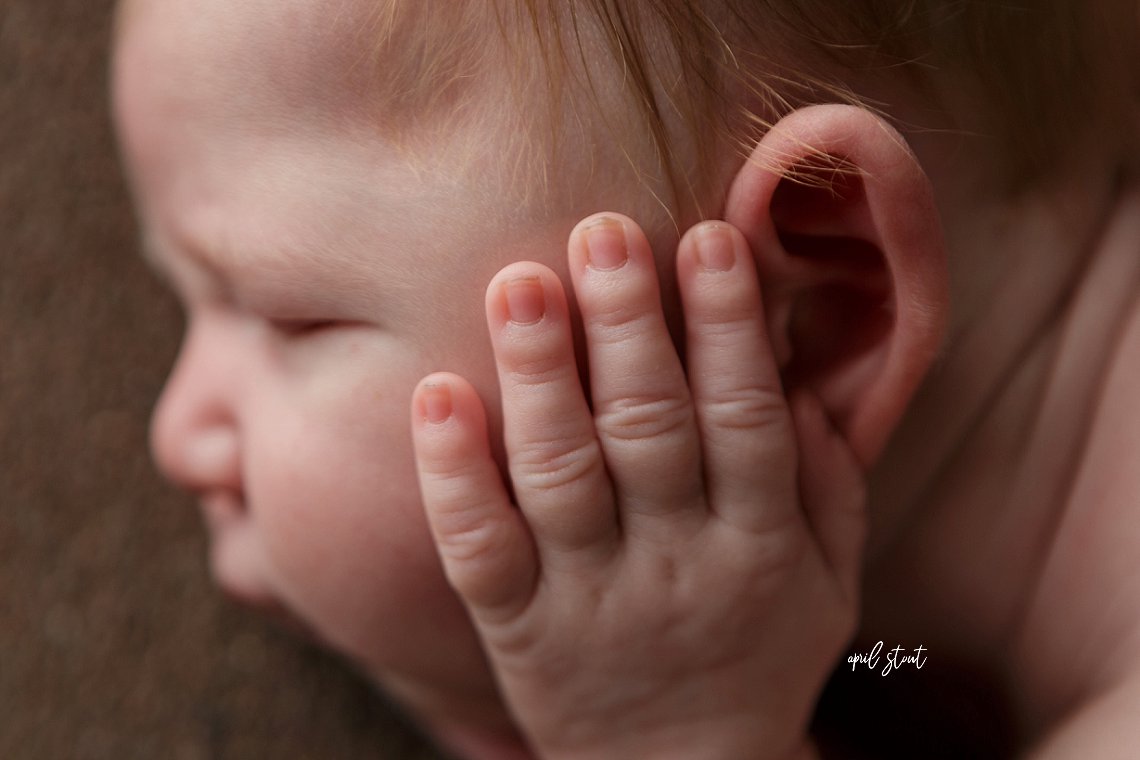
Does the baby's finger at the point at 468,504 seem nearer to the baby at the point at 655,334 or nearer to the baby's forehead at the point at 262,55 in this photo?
the baby at the point at 655,334

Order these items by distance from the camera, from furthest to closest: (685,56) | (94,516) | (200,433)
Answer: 1. (94,516)
2. (200,433)
3. (685,56)

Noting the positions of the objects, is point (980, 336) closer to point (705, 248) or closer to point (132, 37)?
point (705, 248)

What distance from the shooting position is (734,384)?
628 millimetres

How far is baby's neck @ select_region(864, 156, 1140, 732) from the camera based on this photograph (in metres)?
0.75

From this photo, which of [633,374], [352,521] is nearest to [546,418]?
[633,374]

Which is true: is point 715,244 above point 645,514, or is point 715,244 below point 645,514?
above

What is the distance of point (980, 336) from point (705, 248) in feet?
0.83

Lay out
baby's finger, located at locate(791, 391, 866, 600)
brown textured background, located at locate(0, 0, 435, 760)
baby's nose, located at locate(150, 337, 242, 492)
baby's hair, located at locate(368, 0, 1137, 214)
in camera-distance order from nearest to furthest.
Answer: baby's hair, located at locate(368, 0, 1137, 214), baby's finger, located at locate(791, 391, 866, 600), baby's nose, located at locate(150, 337, 242, 492), brown textured background, located at locate(0, 0, 435, 760)

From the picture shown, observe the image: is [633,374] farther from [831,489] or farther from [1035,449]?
[1035,449]

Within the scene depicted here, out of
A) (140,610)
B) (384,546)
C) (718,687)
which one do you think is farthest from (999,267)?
(140,610)

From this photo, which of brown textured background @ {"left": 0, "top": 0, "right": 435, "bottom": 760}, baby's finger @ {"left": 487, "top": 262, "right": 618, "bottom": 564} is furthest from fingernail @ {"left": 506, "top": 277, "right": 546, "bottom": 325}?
brown textured background @ {"left": 0, "top": 0, "right": 435, "bottom": 760}

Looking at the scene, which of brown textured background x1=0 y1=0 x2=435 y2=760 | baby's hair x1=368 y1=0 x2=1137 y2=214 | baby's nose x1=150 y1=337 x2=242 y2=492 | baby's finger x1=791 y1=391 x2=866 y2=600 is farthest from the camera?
brown textured background x1=0 y1=0 x2=435 y2=760

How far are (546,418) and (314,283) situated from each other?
0.53 feet

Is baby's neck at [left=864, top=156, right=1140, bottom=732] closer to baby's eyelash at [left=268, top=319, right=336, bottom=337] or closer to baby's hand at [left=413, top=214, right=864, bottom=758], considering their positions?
baby's hand at [left=413, top=214, right=864, bottom=758]
